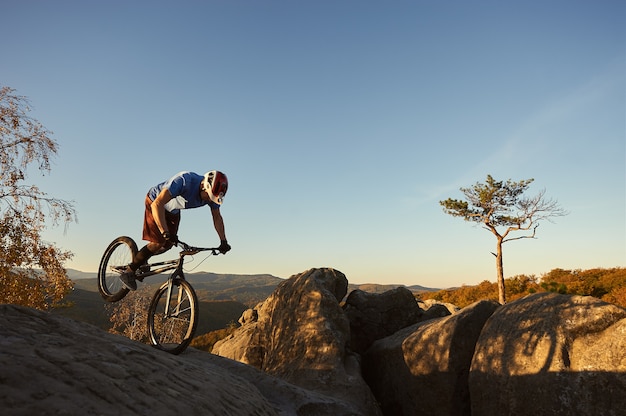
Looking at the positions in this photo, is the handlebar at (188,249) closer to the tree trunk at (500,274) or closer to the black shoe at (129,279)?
the black shoe at (129,279)

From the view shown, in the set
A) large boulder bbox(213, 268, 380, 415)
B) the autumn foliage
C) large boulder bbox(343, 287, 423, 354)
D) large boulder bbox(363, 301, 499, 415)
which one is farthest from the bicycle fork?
the autumn foliage

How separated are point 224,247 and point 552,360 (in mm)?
6433

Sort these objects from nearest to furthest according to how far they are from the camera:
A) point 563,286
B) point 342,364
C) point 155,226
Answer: point 155,226 < point 342,364 < point 563,286

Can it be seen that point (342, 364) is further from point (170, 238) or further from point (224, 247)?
point (170, 238)

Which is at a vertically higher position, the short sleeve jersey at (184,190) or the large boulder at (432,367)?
the short sleeve jersey at (184,190)

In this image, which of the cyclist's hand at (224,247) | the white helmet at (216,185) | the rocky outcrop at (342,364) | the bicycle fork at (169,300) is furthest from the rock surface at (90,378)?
the white helmet at (216,185)

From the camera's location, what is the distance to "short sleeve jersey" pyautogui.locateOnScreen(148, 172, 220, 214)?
7016 mm

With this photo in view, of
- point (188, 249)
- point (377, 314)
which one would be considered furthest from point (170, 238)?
point (377, 314)

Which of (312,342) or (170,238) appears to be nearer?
(170,238)

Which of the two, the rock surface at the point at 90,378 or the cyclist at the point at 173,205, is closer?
the rock surface at the point at 90,378

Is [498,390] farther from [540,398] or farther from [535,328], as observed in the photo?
[535,328]

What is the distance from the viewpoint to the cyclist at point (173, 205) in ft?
22.8

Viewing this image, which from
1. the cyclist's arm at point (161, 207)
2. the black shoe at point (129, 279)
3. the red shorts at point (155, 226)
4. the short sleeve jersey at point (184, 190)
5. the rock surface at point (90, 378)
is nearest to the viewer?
the rock surface at point (90, 378)

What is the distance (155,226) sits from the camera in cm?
795
